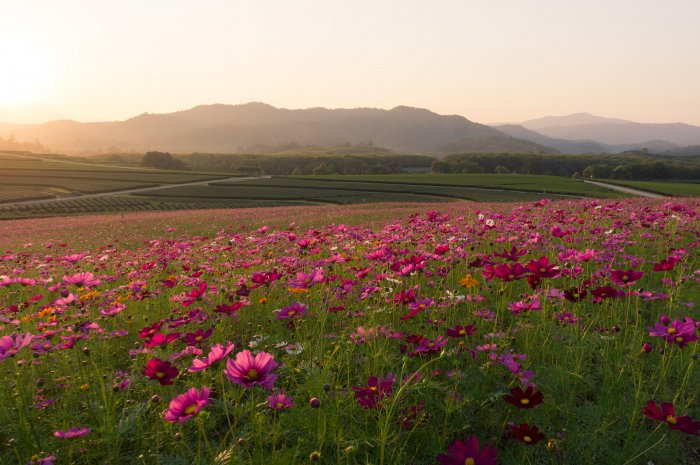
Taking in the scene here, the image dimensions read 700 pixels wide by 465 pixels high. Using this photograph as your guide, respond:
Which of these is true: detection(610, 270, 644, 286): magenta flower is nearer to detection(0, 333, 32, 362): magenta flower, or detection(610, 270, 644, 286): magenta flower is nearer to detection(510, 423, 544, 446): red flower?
detection(510, 423, 544, 446): red flower

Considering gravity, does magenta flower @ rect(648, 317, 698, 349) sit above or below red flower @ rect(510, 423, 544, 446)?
above

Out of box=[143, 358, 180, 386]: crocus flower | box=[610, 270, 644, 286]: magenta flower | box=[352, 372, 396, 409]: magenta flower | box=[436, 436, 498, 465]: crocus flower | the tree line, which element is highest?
the tree line

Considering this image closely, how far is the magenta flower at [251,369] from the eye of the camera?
1.94 metres

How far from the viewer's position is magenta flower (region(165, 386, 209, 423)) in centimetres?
186

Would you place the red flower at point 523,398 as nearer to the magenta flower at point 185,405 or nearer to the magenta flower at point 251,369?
the magenta flower at point 251,369

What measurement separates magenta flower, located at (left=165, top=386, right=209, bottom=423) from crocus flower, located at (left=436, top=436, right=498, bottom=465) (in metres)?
1.11

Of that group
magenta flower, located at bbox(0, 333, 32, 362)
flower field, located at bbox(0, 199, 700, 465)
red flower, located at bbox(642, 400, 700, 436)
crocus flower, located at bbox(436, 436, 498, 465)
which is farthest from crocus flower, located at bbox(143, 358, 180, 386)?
red flower, located at bbox(642, 400, 700, 436)

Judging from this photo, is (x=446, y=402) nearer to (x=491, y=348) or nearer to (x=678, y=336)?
(x=491, y=348)

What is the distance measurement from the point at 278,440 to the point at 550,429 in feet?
5.99

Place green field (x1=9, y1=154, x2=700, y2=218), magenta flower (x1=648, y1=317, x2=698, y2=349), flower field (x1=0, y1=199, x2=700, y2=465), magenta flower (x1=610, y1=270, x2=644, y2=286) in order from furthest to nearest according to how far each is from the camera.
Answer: green field (x1=9, y1=154, x2=700, y2=218)
magenta flower (x1=610, y1=270, x2=644, y2=286)
magenta flower (x1=648, y1=317, x2=698, y2=349)
flower field (x1=0, y1=199, x2=700, y2=465)

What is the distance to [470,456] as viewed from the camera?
1.90 m

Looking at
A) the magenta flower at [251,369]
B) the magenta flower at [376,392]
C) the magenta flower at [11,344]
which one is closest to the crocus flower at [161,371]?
the magenta flower at [251,369]

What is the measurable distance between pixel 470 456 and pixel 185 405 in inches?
53.4

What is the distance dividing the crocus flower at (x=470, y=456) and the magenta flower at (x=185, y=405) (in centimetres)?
111
